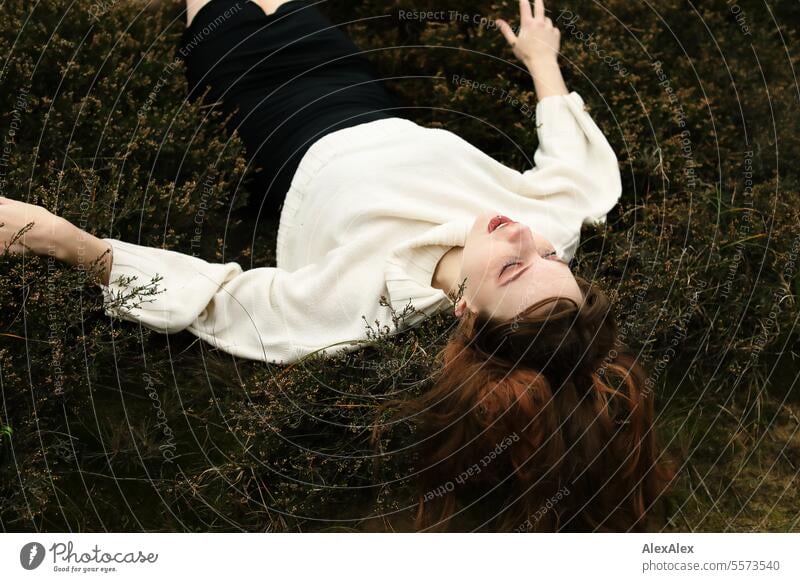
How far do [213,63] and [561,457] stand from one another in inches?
87.9

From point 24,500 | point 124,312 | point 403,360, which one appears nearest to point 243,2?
point 124,312

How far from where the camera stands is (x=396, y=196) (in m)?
3.69

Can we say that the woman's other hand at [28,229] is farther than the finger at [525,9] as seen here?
No

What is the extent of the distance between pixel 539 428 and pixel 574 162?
123 centimetres

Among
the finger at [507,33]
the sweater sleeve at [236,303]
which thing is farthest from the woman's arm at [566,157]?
the sweater sleeve at [236,303]

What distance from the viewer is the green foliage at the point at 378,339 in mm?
3426

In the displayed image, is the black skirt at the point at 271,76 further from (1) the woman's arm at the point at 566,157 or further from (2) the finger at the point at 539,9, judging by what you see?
(2) the finger at the point at 539,9

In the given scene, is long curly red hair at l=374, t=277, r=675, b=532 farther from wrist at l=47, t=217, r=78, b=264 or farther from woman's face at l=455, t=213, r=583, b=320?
wrist at l=47, t=217, r=78, b=264

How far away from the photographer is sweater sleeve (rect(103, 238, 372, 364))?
3.53 meters

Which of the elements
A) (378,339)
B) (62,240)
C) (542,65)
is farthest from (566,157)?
(62,240)

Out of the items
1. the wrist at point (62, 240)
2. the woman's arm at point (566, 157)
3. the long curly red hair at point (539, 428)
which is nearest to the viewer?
the long curly red hair at point (539, 428)
